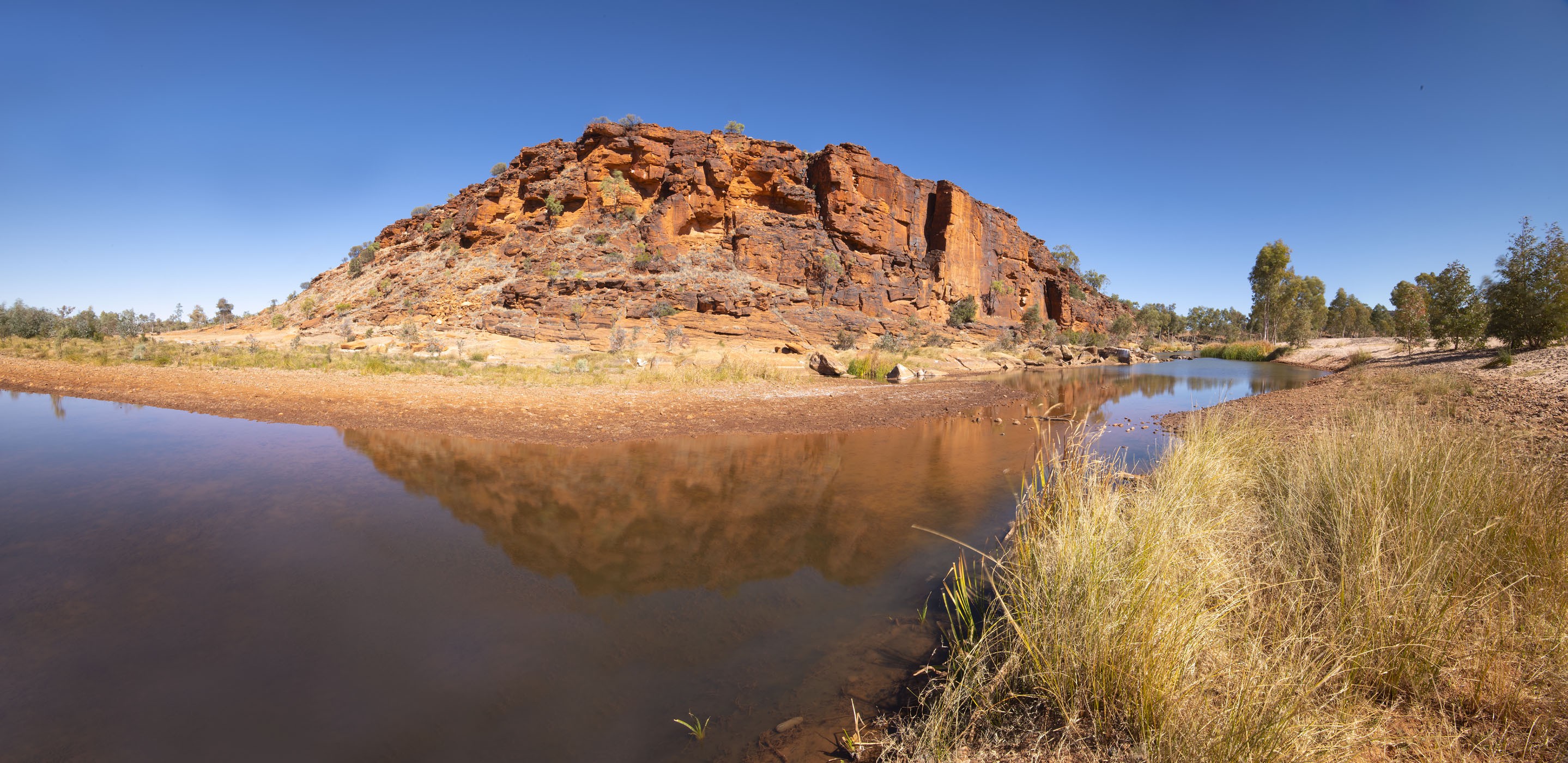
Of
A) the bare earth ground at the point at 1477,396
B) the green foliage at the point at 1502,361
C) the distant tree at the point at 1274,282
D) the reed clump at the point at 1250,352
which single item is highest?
the distant tree at the point at 1274,282

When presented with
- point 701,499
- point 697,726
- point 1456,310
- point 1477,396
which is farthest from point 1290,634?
point 1456,310

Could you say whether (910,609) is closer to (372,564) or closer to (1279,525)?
(1279,525)

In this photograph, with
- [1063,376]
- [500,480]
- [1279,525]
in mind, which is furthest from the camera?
[1063,376]

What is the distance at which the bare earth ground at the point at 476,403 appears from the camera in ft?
34.3

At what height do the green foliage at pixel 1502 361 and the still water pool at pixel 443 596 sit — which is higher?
Result: the green foliage at pixel 1502 361

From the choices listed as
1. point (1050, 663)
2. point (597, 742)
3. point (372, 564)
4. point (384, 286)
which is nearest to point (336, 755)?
point (597, 742)

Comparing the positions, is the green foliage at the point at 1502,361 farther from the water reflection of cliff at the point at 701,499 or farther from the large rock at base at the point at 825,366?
the large rock at base at the point at 825,366

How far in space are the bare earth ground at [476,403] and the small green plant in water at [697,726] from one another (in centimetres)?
707

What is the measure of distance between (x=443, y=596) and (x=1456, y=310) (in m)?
36.3

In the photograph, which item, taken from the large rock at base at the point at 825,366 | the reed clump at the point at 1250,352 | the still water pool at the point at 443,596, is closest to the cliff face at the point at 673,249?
the large rock at base at the point at 825,366

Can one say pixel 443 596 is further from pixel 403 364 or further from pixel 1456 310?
pixel 1456 310

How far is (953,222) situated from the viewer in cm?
5766

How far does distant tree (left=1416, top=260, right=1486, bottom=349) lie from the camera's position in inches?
825

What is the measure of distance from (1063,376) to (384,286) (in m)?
45.8
